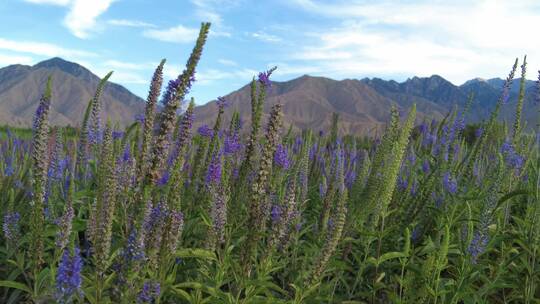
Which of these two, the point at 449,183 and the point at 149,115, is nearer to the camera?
the point at 149,115

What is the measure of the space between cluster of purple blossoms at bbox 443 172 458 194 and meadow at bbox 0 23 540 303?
0.08 ft

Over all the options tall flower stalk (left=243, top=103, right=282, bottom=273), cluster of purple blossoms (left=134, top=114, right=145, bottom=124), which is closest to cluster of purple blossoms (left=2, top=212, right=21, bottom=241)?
cluster of purple blossoms (left=134, top=114, right=145, bottom=124)

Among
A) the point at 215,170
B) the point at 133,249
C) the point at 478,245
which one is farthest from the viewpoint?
the point at 215,170

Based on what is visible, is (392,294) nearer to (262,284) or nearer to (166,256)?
(262,284)

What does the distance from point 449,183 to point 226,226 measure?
119 inches

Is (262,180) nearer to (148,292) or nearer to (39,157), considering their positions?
(148,292)

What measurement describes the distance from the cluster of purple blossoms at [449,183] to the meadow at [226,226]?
0.02 m

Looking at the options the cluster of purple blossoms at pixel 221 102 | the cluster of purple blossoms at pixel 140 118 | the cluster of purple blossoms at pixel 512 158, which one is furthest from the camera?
the cluster of purple blossoms at pixel 512 158

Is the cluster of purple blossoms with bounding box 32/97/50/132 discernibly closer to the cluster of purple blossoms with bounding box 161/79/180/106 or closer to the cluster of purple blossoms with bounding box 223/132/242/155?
the cluster of purple blossoms with bounding box 161/79/180/106

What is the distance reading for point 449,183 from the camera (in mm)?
6129

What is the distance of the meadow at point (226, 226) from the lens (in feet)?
10.7

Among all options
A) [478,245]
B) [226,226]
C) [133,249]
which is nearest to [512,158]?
[478,245]

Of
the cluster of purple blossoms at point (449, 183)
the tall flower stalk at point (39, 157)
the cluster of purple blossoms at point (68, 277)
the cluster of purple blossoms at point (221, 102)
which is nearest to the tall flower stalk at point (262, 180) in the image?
the cluster of purple blossoms at point (68, 277)

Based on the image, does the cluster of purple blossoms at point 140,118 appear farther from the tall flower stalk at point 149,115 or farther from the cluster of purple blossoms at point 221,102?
the tall flower stalk at point 149,115
